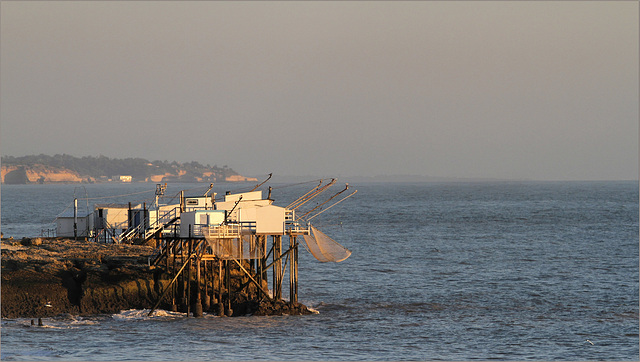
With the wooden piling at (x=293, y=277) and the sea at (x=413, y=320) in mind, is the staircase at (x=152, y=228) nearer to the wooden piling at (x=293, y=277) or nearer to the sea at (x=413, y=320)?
the sea at (x=413, y=320)

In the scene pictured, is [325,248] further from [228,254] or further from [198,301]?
[198,301]

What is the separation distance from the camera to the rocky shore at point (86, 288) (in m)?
44.7

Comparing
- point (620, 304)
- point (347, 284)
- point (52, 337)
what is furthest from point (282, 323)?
point (620, 304)

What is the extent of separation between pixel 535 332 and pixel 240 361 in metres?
16.9

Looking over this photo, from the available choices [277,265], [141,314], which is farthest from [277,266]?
[141,314]

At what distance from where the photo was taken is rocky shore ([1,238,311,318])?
1759 inches

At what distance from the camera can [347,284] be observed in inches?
2424

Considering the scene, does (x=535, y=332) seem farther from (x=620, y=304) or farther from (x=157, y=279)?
(x=157, y=279)

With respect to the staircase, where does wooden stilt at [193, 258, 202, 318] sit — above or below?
below

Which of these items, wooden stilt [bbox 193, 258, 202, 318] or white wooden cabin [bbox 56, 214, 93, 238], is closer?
wooden stilt [bbox 193, 258, 202, 318]

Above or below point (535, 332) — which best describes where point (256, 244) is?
above

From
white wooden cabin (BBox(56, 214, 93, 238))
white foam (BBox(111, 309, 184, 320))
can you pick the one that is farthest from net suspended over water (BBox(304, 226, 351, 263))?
white wooden cabin (BBox(56, 214, 93, 238))

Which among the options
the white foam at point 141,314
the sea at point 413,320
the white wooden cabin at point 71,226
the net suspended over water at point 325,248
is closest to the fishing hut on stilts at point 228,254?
the net suspended over water at point 325,248

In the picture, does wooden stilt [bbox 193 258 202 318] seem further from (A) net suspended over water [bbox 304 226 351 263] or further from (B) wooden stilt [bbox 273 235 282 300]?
(A) net suspended over water [bbox 304 226 351 263]
